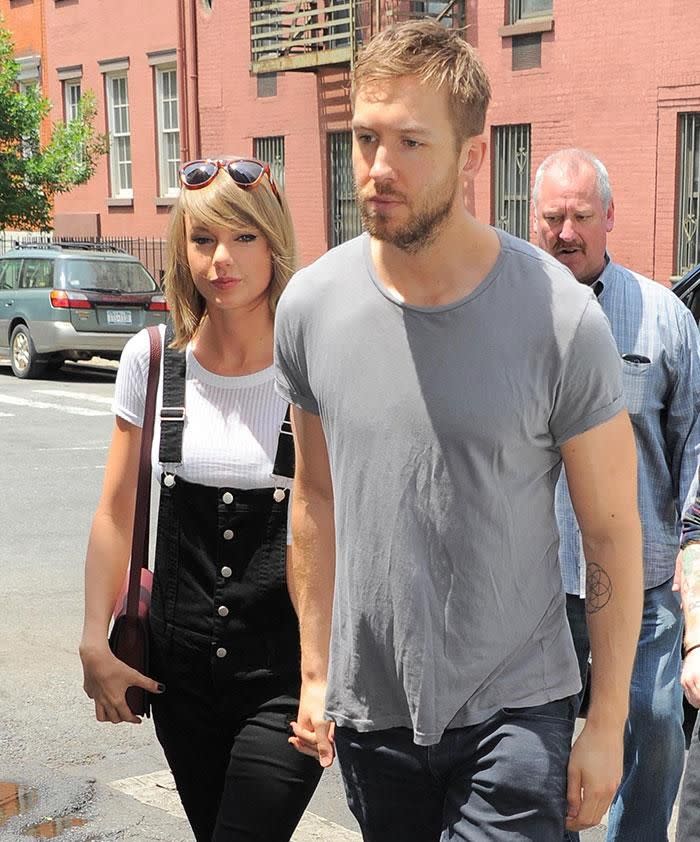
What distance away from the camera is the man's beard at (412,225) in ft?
7.55

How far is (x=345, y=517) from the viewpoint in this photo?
2.48m

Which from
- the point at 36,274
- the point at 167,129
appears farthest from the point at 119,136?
the point at 36,274

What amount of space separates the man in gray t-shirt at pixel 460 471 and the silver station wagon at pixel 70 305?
644 inches

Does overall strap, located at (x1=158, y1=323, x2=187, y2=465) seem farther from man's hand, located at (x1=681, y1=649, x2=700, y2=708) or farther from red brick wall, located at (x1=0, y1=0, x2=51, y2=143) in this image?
red brick wall, located at (x1=0, y1=0, x2=51, y2=143)

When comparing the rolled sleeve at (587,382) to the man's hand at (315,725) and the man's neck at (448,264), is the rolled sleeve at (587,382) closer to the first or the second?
the man's neck at (448,264)

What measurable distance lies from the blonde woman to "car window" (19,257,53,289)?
53.5ft

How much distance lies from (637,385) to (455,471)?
1.56 meters

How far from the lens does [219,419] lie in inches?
122

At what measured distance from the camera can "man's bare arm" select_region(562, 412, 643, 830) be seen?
2.35 metres

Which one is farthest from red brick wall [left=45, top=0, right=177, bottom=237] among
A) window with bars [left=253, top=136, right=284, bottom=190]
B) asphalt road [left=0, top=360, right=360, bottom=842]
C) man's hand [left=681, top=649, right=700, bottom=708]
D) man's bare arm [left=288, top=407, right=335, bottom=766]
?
man's hand [left=681, top=649, right=700, bottom=708]

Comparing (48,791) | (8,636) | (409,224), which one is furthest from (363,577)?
(8,636)

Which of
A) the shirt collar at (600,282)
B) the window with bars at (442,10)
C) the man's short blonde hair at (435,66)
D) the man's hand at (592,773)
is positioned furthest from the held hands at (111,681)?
the window with bars at (442,10)

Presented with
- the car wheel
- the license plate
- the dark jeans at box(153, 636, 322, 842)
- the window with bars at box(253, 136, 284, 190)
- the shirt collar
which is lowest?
the car wheel

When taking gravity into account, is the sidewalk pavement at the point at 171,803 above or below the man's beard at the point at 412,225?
below
